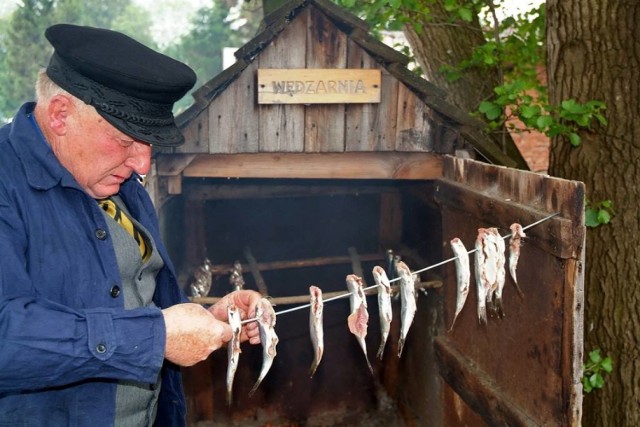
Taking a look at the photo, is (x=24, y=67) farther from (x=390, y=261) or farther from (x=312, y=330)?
(x=312, y=330)

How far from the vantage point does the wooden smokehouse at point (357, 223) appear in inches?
163

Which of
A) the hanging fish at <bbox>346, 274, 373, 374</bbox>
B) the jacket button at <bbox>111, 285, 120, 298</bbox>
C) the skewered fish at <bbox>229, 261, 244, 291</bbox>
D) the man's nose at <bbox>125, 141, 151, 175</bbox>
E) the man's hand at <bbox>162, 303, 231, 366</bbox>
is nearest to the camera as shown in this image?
the man's hand at <bbox>162, 303, 231, 366</bbox>

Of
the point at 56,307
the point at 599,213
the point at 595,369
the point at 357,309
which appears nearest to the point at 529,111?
the point at 599,213

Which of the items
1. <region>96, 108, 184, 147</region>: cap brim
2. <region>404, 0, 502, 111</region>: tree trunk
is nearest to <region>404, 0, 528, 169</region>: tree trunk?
<region>404, 0, 502, 111</region>: tree trunk

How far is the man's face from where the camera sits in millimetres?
2846

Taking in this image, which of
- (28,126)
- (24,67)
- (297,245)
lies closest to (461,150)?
(297,245)

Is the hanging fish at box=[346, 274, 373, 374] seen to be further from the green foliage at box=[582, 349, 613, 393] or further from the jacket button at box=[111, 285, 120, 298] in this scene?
the green foliage at box=[582, 349, 613, 393]

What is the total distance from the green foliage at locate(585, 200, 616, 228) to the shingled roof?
2.44 ft

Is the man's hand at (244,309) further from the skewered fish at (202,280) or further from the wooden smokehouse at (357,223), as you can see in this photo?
the skewered fish at (202,280)

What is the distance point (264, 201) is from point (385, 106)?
9.14 ft

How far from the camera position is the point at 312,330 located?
3541 mm

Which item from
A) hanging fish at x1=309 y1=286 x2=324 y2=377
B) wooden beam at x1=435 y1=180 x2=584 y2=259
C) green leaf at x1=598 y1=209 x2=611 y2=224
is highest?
wooden beam at x1=435 y1=180 x2=584 y2=259

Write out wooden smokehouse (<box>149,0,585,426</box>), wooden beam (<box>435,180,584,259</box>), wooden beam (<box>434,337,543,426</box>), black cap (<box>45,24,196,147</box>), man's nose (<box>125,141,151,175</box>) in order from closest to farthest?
black cap (<box>45,24,196,147</box>)
man's nose (<box>125,141,151,175</box>)
wooden beam (<box>435,180,584,259</box>)
wooden smokehouse (<box>149,0,585,426</box>)
wooden beam (<box>434,337,543,426</box>)

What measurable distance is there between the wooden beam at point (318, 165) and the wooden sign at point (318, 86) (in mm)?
480
